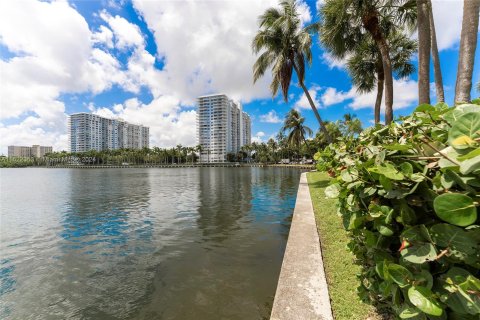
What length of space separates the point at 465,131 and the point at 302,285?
2.96m

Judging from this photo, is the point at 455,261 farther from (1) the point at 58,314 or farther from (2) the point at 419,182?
(1) the point at 58,314

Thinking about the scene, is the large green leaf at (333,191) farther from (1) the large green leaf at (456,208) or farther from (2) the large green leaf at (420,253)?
(1) the large green leaf at (456,208)

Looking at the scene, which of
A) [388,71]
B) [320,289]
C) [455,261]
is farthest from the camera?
[388,71]

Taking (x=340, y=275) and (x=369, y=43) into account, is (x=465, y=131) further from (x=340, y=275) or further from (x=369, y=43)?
(x=369, y=43)

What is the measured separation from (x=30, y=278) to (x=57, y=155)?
193 metres

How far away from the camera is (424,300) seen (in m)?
1.10

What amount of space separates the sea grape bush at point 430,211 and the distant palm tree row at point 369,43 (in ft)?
21.3

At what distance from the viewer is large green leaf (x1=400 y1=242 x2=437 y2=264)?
3.51ft

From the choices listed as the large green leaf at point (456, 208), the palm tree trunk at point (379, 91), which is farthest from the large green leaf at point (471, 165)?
the palm tree trunk at point (379, 91)

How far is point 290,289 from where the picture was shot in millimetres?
3137

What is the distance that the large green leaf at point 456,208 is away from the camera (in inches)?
34.9

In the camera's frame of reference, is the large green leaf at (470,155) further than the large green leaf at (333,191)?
No

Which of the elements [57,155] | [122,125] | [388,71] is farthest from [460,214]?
[122,125]

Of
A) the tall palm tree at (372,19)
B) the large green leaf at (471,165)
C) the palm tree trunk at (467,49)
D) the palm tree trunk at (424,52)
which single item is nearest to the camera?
the large green leaf at (471,165)
